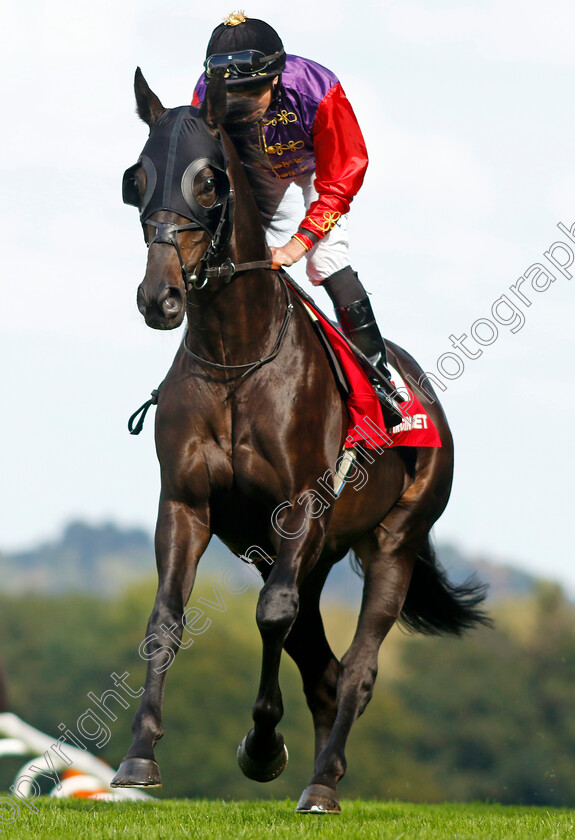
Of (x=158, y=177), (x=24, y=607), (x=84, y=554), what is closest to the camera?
(x=158, y=177)

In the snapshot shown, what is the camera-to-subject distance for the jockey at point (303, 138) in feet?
15.1

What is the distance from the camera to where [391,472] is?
18.2 ft

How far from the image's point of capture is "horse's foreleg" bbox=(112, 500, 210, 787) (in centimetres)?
386

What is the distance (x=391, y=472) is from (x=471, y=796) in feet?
138

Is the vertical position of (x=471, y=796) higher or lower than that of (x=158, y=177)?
lower

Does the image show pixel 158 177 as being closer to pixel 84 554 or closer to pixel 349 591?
pixel 349 591

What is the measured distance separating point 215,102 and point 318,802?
2.76m

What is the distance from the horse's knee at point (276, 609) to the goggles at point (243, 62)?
6.79 ft

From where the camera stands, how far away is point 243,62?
4539 mm

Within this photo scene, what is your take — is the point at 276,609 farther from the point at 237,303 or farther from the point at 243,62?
the point at 243,62

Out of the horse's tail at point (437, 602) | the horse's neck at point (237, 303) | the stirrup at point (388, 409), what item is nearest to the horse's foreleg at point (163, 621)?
the horse's neck at point (237, 303)

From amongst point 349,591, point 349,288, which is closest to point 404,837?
point 349,288

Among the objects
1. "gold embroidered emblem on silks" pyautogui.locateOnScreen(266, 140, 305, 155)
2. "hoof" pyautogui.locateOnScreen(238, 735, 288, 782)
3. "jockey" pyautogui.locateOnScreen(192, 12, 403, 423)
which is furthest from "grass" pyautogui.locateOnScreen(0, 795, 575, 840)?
"gold embroidered emblem on silks" pyautogui.locateOnScreen(266, 140, 305, 155)

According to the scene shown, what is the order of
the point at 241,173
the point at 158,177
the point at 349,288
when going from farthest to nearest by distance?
1. the point at 349,288
2. the point at 241,173
3. the point at 158,177
